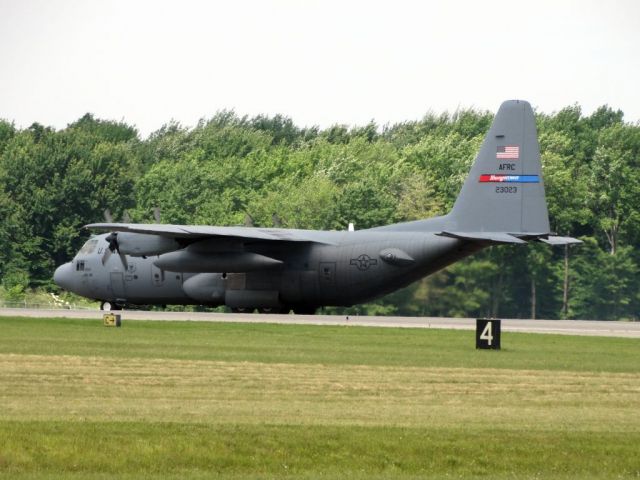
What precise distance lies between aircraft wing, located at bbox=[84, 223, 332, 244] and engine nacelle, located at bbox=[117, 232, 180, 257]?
0.45 metres

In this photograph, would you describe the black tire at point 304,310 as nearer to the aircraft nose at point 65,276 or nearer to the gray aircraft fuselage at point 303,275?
the gray aircraft fuselage at point 303,275

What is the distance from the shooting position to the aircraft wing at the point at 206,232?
49656 millimetres

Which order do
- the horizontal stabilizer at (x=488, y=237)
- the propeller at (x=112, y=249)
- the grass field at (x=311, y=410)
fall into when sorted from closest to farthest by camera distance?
the grass field at (x=311, y=410), the horizontal stabilizer at (x=488, y=237), the propeller at (x=112, y=249)

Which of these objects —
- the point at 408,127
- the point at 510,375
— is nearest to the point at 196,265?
the point at 510,375

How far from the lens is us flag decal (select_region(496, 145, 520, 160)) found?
164ft

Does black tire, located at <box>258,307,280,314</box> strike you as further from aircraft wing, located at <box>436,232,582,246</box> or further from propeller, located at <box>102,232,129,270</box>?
aircraft wing, located at <box>436,232,582,246</box>

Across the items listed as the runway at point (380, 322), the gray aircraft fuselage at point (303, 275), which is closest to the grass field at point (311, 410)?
the runway at point (380, 322)

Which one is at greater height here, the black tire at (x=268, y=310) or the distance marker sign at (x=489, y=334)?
the black tire at (x=268, y=310)

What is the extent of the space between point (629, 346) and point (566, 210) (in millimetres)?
38075

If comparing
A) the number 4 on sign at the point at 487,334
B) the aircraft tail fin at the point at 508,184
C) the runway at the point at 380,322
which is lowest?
the number 4 on sign at the point at 487,334

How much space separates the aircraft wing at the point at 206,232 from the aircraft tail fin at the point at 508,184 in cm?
573

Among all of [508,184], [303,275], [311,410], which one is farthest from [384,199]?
[311,410]

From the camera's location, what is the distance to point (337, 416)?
23.4 m

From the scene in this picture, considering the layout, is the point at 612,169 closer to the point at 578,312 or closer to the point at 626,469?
the point at 578,312
